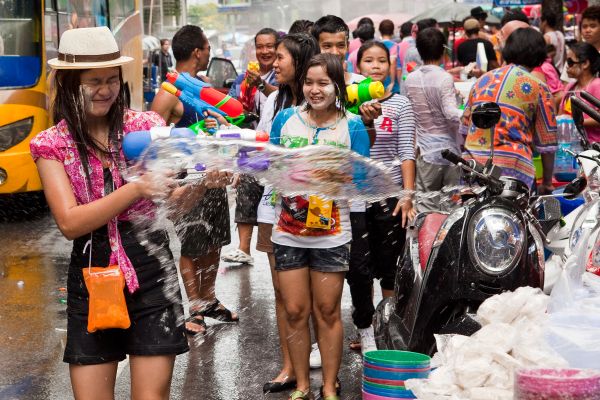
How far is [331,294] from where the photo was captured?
5.82m

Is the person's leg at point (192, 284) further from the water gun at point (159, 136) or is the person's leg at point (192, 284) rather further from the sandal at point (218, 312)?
the water gun at point (159, 136)

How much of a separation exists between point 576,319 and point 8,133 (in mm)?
9780

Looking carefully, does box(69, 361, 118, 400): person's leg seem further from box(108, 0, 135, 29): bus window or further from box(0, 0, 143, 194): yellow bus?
box(108, 0, 135, 29): bus window

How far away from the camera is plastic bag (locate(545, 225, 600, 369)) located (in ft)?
12.1

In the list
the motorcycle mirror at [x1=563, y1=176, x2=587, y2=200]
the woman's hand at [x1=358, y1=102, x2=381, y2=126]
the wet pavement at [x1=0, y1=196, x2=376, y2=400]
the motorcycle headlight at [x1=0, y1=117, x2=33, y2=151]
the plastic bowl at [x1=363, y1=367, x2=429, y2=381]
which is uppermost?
the woman's hand at [x1=358, y1=102, x2=381, y2=126]

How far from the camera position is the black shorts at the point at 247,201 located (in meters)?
7.46

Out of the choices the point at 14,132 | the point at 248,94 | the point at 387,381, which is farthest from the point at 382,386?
the point at 14,132

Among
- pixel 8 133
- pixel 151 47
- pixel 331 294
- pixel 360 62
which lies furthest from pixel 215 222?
pixel 151 47

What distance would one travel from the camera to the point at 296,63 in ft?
21.5

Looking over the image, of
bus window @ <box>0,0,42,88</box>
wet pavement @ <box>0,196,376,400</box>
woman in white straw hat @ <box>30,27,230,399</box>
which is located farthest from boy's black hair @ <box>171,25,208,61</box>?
bus window @ <box>0,0,42,88</box>

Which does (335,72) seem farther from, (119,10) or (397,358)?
(119,10)

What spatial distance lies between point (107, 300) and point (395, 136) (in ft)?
10.7

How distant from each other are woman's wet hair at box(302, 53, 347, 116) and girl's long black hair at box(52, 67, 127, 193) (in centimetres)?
188

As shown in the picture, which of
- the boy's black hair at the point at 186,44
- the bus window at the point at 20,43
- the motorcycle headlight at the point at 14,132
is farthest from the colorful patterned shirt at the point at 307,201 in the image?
the bus window at the point at 20,43
